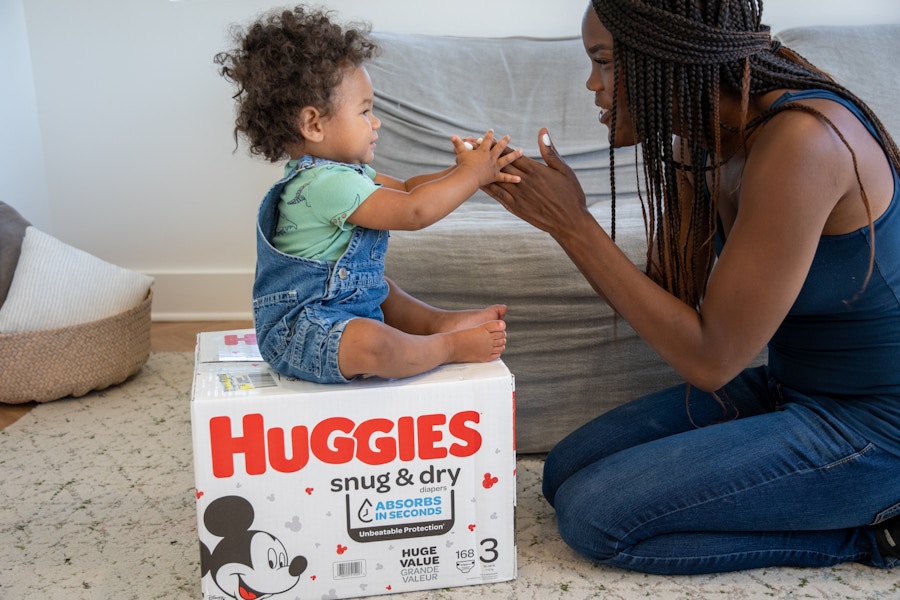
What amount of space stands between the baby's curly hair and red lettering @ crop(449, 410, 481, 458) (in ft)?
1.65

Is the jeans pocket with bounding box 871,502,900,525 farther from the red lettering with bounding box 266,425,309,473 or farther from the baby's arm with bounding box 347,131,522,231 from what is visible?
the red lettering with bounding box 266,425,309,473

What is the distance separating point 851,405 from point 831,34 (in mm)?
1345

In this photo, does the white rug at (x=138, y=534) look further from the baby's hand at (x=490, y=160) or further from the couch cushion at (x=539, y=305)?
the baby's hand at (x=490, y=160)

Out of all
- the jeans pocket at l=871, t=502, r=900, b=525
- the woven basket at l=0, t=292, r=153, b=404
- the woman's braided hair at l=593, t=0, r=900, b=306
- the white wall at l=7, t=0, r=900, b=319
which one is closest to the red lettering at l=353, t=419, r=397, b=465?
the woman's braided hair at l=593, t=0, r=900, b=306

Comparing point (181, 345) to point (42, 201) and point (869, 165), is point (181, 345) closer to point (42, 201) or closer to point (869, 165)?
point (42, 201)

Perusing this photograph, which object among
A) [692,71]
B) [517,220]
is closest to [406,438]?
[692,71]

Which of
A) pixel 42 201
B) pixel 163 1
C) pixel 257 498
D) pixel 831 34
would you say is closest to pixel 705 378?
pixel 257 498

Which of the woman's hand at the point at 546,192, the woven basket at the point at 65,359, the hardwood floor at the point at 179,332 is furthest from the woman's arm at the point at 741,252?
the hardwood floor at the point at 179,332

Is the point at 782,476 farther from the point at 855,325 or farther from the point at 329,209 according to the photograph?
the point at 329,209

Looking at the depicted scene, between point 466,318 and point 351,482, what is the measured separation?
362 mm

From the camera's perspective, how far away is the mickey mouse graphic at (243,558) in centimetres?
119

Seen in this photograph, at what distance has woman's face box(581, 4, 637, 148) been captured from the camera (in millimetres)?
1216

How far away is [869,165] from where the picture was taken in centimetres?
114

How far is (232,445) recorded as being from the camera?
1179 millimetres
